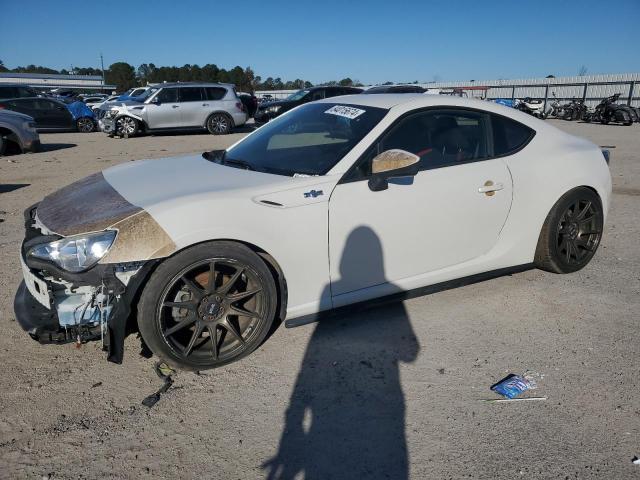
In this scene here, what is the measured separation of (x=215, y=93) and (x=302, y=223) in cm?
1660

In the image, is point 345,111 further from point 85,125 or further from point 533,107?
point 533,107

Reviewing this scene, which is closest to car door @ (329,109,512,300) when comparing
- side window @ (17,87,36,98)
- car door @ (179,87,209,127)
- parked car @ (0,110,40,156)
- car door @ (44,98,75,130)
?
parked car @ (0,110,40,156)

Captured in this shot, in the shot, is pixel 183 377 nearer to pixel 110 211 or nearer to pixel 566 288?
pixel 110 211

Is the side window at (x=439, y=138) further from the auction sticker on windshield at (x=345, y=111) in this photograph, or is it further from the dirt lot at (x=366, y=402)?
the dirt lot at (x=366, y=402)

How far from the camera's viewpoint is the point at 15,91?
16688 millimetres

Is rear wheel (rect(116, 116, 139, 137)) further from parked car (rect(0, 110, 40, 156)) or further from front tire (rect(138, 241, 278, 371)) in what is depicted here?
front tire (rect(138, 241, 278, 371))

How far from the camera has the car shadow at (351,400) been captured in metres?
2.19

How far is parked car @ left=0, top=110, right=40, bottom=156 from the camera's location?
11602mm

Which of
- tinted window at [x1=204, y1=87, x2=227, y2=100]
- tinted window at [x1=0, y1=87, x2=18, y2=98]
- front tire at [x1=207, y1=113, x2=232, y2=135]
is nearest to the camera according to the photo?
tinted window at [x1=0, y1=87, x2=18, y2=98]

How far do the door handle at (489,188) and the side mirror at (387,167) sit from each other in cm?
68

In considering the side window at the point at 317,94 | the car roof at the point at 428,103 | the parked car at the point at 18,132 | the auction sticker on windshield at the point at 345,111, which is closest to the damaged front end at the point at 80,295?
the auction sticker on windshield at the point at 345,111

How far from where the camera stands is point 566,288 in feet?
13.4

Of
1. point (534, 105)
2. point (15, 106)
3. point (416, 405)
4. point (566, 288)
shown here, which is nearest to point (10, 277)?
point (416, 405)

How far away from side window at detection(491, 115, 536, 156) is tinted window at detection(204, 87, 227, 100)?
15880 mm
